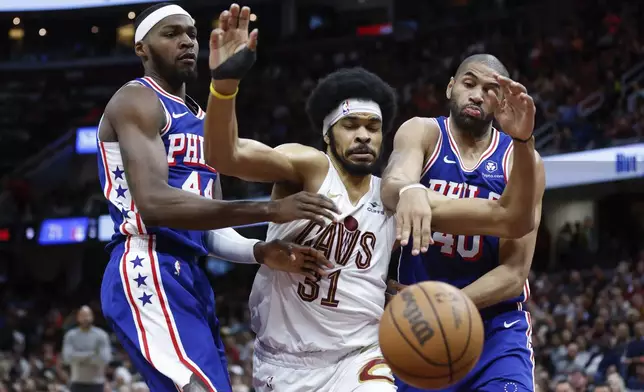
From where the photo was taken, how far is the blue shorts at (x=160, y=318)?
170 inches

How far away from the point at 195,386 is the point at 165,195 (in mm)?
810

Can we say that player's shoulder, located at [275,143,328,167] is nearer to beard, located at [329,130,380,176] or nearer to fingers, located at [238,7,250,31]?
beard, located at [329,130,380,176]

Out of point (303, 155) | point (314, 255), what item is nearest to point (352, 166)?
point (303, 155)

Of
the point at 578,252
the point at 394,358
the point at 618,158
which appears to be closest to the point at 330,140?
the point at 394,358

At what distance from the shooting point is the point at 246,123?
77.2ft

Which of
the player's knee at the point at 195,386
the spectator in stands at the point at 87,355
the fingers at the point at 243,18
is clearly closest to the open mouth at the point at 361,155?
the fingers at the point at 243,18

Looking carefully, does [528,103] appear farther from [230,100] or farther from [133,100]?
[133,100]

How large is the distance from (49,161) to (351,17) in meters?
8.64

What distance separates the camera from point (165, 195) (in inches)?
170

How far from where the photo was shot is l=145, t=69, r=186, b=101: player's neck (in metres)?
4.82

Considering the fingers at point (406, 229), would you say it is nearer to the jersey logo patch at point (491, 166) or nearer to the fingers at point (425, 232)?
the fingers at point (425, 232)

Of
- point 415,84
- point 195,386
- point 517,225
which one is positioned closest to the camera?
point 195,386

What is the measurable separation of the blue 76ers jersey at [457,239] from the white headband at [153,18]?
146 cm

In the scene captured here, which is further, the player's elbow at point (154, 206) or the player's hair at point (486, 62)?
the player's hair at point (486, 62)
